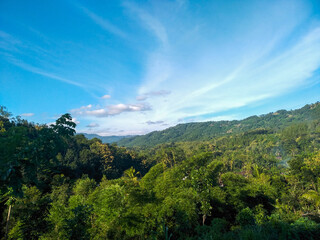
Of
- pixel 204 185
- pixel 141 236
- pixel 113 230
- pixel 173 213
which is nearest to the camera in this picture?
pixel 141 236

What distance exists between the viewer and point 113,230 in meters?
12.1

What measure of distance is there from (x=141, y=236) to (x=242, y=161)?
277 feet

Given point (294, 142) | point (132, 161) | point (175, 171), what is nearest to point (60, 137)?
point (175, 171)

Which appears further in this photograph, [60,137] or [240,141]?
[240,141]

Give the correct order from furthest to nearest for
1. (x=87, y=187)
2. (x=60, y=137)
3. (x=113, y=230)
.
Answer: (x=87, y=187)
(x=113, y=230)
(x=60, y=137)

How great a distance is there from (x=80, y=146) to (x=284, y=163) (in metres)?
105

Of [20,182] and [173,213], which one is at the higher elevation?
[20,182]

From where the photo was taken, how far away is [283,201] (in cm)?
2233

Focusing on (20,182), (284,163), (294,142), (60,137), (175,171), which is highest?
(60,137)

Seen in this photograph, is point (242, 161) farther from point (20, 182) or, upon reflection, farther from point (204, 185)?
point (20, 182)

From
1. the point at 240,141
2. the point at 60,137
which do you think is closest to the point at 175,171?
the point at 60,137

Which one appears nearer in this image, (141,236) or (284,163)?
(141,236)

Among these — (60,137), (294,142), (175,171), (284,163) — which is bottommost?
(284,163)

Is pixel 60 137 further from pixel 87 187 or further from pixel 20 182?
pixel 87 187
